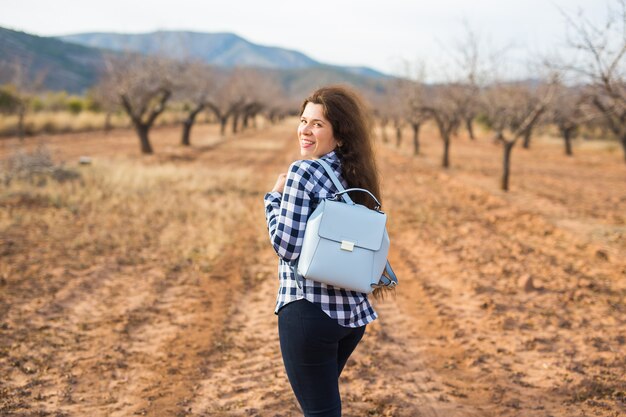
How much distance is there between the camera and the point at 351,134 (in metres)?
1.76

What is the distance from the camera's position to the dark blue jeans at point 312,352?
1598 mm

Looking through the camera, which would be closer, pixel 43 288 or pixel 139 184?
pixel 43 288

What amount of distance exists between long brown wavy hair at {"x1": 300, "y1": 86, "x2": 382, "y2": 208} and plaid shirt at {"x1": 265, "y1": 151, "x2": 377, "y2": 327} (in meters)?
0.13

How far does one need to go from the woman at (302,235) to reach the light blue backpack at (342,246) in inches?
2.8

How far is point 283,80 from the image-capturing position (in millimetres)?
168750

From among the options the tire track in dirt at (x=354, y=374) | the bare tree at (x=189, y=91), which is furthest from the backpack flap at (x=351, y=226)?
the bare tree at (x=189, y=91)

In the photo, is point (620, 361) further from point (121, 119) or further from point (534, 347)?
point (121, 119)

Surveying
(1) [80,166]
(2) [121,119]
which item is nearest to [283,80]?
(2) [121,119]

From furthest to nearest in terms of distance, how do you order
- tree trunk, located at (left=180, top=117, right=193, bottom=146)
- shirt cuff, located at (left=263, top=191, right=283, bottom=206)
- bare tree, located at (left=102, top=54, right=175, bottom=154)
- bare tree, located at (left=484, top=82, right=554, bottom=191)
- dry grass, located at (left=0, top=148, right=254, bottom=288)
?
tree trunk, located at (left=180, top=117, right=193, bottom=146)
bare tree, located at (left=102, top=54, right=175, bottom=154)
bare tree, located at (left=484, top=82, right=554, bottom=191)
dry grass, located at (left=0, top=148, right=254, bottom=288)
shirt cuff, located at (left=263, top=191, right=283, bottom=206)

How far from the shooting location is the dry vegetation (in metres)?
3.39

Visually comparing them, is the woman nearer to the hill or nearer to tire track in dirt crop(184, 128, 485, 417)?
tire track in dirt crop(184, 128, 485, 417)

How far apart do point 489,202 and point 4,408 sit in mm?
10205

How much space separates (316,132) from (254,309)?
3.62 m

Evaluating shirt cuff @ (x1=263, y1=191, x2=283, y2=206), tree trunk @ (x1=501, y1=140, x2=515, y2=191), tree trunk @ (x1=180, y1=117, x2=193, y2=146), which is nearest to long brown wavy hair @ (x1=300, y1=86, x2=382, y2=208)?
shirt cuff @ (x1=263, y1=191, x2=283, y2=206)
